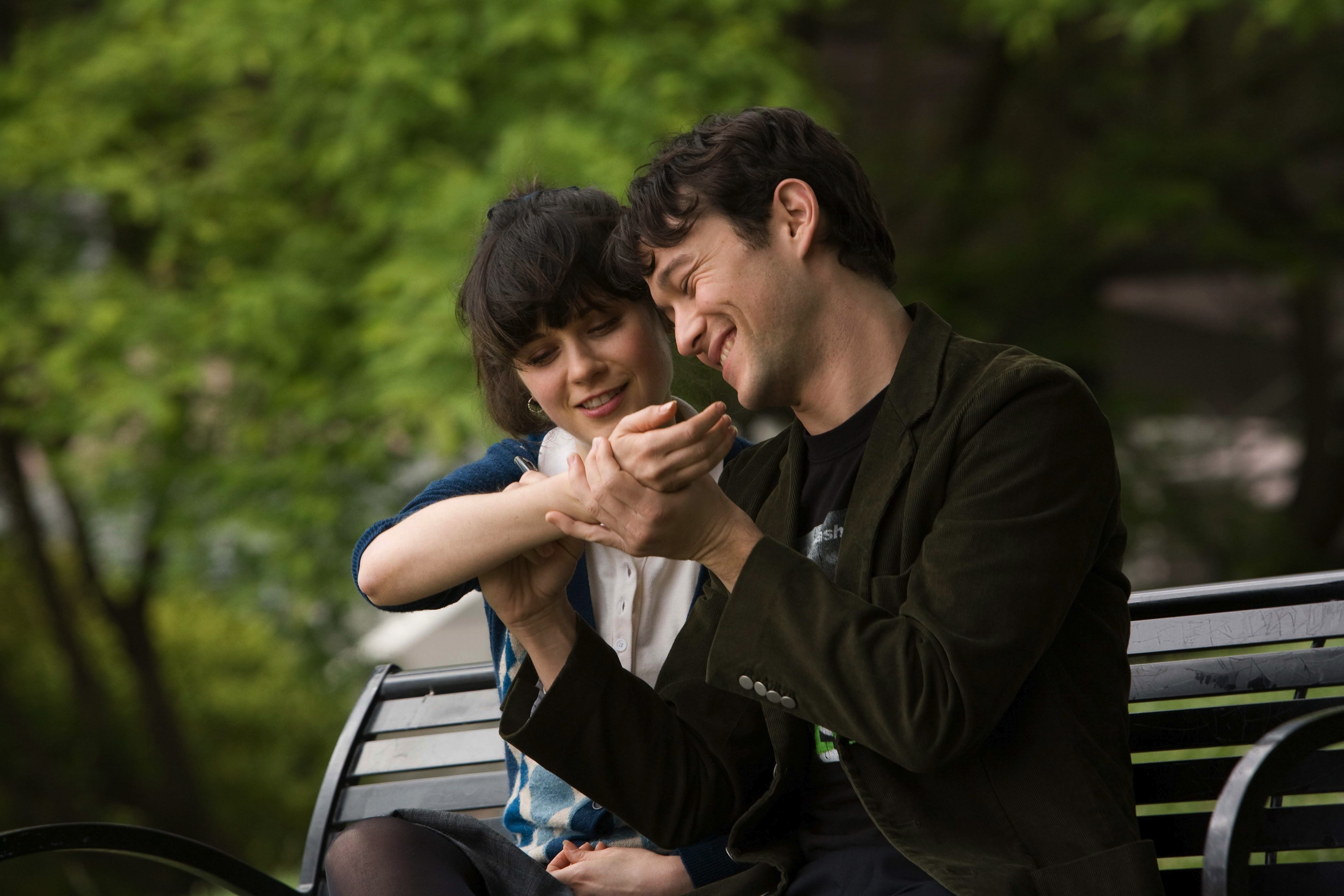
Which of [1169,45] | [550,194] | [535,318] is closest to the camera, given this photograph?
[535,318]

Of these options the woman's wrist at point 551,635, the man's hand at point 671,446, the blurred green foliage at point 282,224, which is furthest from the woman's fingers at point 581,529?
the blurred green foliage at point 282,224

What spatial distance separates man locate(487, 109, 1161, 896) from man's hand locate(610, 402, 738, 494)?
0.01 m

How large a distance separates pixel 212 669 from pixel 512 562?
29.4 ft

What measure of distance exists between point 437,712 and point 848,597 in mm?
1370

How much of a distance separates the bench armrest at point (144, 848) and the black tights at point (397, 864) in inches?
8.8

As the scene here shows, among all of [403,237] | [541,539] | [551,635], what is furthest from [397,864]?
[403,237]

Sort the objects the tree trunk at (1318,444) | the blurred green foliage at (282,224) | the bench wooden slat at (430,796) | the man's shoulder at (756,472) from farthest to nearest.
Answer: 1. the tree trunk at (1318,444)
2. the blurred green foliage at (282,224)
3. the bench wooden slat at (430,796)
4. the man's shoulder at (756,472)

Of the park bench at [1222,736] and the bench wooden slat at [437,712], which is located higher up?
the park bench at [1222,736]

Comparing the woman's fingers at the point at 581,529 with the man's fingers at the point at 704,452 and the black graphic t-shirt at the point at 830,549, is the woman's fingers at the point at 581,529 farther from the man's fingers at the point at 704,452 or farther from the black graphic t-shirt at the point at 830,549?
the black graphic t-shirt at the point at 830,549

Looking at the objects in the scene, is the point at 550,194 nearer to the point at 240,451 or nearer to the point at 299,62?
Result: the point at 299,62

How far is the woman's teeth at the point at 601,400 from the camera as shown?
6.86 ft

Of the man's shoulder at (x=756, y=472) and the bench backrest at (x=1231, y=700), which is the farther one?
the man's shoulder at (x=756, y=472)

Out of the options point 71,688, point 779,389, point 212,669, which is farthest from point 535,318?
point 212,669

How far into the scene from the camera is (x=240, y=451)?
20.5 ft
